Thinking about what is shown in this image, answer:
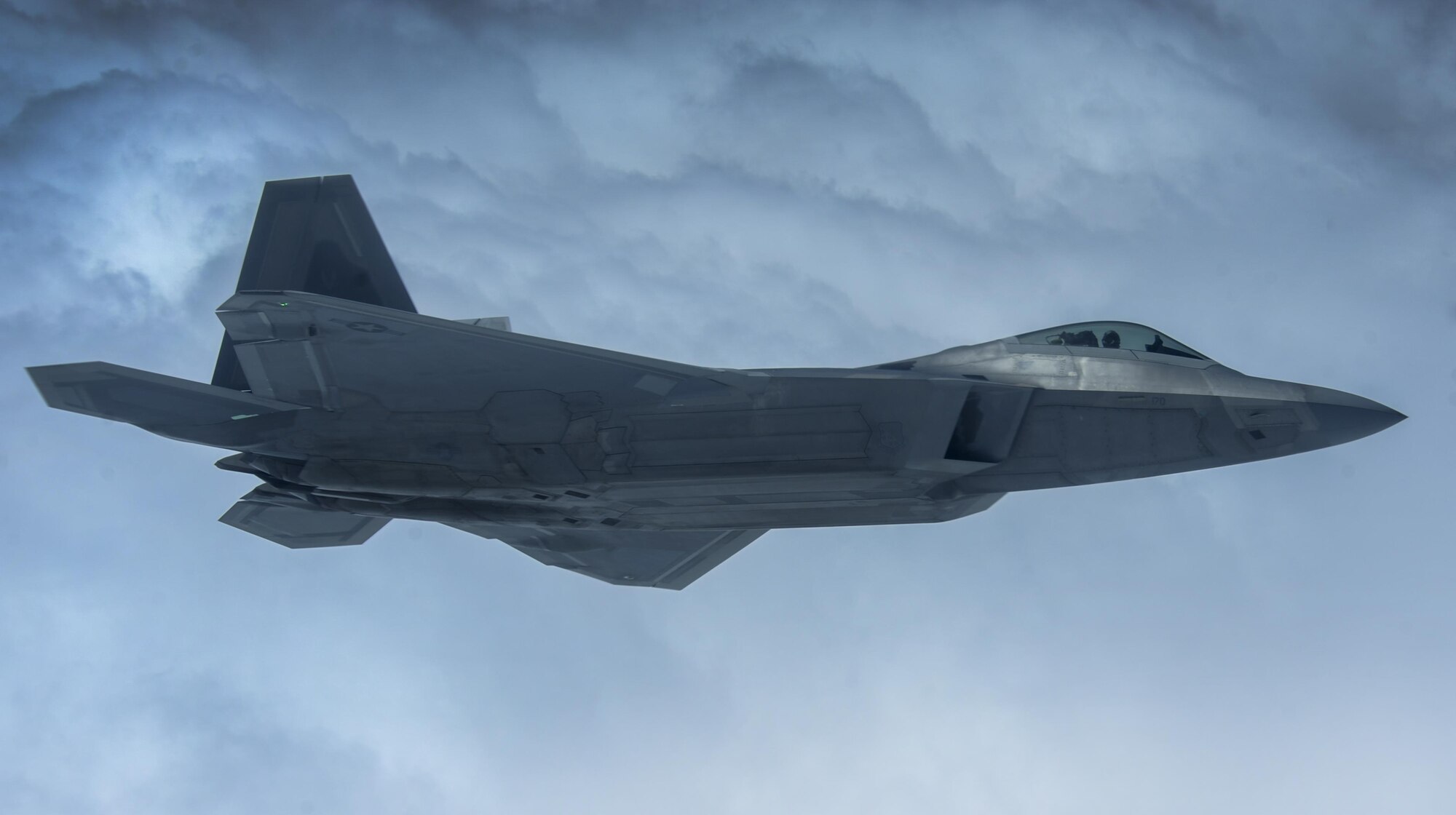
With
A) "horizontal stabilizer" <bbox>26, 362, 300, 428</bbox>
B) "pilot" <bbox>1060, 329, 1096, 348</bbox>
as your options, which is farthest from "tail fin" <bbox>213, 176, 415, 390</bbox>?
"pilot" <bbox>1060, 329, 1096, 348</bbox>

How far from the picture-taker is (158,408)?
18.3 m

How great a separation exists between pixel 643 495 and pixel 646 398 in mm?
1524

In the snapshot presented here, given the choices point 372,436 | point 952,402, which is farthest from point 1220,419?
point 372,436

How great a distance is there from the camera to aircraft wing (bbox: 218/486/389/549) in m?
21.9

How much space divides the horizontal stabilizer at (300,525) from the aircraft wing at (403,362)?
11.4 feet

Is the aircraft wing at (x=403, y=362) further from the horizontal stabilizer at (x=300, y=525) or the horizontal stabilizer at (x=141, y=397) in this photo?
the horizontal stabilizer at (x=300, y=525)

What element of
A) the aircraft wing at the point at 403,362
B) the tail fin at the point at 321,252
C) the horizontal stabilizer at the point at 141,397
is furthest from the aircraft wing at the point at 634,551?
the horizontal stabilizer at the point at 141,397

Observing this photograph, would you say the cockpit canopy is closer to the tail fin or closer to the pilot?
the pilot

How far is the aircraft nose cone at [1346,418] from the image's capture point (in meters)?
16.3

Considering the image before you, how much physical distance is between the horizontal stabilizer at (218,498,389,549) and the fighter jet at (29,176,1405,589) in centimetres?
216

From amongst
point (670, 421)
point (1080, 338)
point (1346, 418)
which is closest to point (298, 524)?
point (670, 421)

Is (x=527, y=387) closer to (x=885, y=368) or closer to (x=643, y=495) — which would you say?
(x=643, y=495)

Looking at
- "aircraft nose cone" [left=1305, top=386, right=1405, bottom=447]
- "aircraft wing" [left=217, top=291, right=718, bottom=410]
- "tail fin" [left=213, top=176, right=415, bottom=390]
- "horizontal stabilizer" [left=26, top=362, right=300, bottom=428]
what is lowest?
"aircraft nose cone" [left=1305, top=386, right=1405, bottom=447]

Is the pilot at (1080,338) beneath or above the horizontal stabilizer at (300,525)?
above
